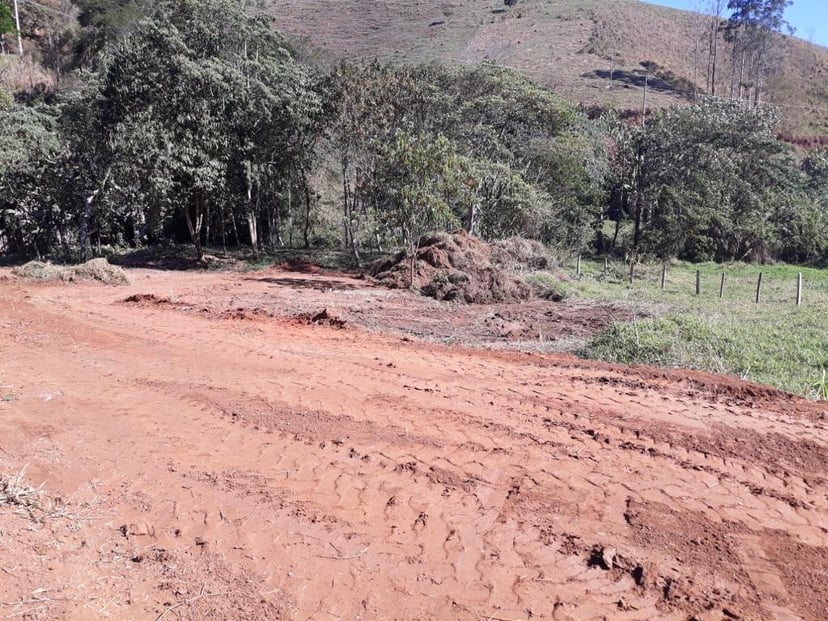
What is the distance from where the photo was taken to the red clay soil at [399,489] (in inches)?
142

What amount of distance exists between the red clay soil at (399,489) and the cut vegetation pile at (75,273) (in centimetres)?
822

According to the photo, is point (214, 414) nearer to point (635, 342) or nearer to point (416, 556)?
point (416, 556)

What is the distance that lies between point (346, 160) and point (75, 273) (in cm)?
936

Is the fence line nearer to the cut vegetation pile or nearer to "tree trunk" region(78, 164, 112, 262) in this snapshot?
the cut vegetation pile

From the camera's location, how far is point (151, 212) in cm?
2223

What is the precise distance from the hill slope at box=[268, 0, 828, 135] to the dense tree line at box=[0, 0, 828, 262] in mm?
17876

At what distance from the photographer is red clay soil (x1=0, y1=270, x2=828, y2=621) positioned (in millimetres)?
3607

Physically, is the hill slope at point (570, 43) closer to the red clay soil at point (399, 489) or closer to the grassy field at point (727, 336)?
the grassy field at point (727, 336)

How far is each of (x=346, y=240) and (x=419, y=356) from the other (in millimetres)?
19517

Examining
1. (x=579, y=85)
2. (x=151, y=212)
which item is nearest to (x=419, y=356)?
(x=151, y=212)

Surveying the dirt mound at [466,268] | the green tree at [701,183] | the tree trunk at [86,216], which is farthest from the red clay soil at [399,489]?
the green tree at [701,183]

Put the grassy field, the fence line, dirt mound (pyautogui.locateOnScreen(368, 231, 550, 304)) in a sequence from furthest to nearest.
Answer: the fence line → dirt mound (pyautogui.locateOnScreen(368, 231, 550, 304)) → the grassy field

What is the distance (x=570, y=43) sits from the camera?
2277 inches

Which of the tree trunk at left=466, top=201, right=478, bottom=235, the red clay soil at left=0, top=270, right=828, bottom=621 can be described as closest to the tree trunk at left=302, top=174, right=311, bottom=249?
the tree trunk at left=466, top=201, right=478, bottom=235
